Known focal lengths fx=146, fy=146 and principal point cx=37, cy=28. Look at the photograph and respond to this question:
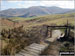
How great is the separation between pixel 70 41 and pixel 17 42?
1.31 metres

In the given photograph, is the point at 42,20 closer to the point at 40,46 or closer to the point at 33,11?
the point at 33,11

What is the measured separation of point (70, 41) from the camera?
3.64 m

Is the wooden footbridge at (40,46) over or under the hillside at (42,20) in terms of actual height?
under

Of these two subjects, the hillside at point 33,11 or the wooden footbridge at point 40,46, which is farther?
the hillside at point 33,11

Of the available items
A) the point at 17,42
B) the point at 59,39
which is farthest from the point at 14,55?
the point at 59,39

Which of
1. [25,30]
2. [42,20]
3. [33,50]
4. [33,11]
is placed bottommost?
[33,50]

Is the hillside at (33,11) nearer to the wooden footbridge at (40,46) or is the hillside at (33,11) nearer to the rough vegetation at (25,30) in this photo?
the rough vegetation at (25,30)

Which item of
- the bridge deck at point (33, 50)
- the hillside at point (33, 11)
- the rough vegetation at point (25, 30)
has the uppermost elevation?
the hillside at point (33, 11)

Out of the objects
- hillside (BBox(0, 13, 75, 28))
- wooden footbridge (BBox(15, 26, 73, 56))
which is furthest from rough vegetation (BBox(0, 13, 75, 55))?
wooden footbridge (BBox(15, 26, 73, 56))

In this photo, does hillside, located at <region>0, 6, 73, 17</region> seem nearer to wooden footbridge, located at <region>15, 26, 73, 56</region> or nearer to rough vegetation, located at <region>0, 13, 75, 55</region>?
rough vegetation, located at <region>0, 13, 75, 55</region>

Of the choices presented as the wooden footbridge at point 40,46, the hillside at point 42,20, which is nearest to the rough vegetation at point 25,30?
the hillside at point 42,20

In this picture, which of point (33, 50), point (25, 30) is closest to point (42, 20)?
point (25, 30)

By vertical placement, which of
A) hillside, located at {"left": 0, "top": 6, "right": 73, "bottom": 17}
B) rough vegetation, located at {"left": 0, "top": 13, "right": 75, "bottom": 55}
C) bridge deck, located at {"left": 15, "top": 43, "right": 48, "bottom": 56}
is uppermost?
hillside, located at {"left": 0, "top": 6, "right": 73, "bottom": 17}

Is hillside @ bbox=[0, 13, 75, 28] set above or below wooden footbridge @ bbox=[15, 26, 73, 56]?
above
